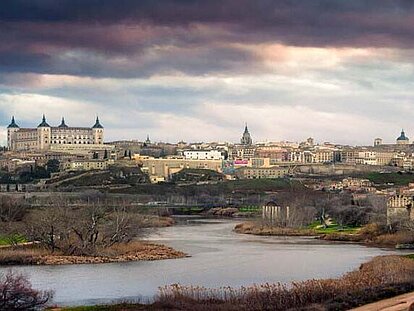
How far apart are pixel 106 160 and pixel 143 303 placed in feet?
379

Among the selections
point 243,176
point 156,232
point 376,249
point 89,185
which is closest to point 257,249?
point 376,249

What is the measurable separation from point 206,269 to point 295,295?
391 inches

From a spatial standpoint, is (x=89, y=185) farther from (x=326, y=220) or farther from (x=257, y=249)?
(x=257, y=249)

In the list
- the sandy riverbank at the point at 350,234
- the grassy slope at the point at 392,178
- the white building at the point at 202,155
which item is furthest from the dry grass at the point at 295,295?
the white building at the point at 202,155

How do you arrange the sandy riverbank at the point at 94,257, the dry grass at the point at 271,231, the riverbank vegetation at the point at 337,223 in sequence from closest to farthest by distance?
the sandy riverbank at the point at 94,257 < the riverbank vegetation at the point at 337,223 < the dry grass at the point at 271,231

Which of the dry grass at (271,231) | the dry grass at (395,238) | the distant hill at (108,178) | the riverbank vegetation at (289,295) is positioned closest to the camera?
the riverbank vegetation at (289,295)

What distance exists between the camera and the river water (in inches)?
1131

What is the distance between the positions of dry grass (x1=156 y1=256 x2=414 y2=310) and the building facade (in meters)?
143

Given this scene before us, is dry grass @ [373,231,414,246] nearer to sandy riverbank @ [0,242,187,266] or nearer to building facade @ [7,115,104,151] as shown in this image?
sandy riverbank @ [0,242,187,266]

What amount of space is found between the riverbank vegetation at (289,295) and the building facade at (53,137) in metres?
143

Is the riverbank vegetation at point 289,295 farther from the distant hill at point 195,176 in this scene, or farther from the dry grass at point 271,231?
the distant hill at point 195,176

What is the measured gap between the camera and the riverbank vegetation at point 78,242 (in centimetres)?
3709

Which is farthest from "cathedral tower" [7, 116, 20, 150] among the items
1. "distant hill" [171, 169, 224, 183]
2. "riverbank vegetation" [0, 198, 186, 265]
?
"riverbank vegetation" [0, 198, 186, 265]

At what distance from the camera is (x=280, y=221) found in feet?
199
